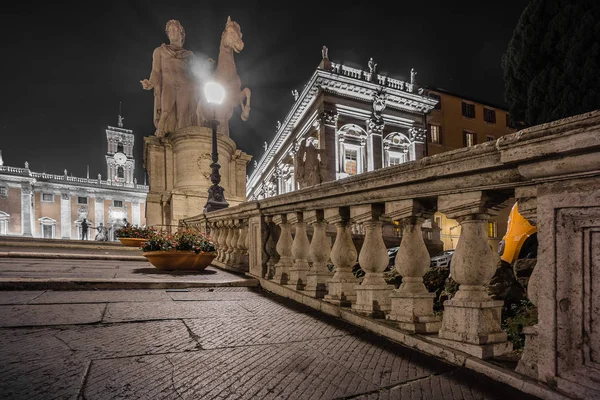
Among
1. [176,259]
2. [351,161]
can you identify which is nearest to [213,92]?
[176,259]

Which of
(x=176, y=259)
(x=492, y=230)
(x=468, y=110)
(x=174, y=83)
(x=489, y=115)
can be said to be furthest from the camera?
(x=489, y=115)

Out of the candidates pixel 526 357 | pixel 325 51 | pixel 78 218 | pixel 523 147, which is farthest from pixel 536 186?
pixel 78 218

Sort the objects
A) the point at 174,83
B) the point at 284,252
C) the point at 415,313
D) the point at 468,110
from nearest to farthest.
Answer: the point at 415,313
the point at 284,252
the point at 174,83
the point at 468,110

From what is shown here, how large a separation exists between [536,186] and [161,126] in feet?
58.8

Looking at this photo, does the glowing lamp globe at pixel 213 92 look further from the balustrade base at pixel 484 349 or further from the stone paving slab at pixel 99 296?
the balustrade base at pixel 484 349

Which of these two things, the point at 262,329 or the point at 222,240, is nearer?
the point at 262,329

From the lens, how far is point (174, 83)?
→ 17203 mm

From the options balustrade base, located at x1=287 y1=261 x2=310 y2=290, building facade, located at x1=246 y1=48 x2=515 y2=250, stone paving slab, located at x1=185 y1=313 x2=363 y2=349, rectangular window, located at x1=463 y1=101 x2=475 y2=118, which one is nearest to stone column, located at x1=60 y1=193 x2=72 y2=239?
building facade, located at x1=246 y1=48 x2=515 y2=250

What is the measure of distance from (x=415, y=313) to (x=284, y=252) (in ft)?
7.43

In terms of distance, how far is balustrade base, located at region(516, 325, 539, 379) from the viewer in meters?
1.63

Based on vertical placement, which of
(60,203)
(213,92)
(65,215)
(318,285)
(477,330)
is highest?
(213,92)

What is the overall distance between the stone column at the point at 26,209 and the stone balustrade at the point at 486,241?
7070cm

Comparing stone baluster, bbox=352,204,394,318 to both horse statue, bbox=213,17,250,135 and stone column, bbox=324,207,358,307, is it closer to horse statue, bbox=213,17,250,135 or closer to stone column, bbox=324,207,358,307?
stone column, bbox=324,207,358,307

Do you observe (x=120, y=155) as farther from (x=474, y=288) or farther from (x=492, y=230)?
(x=474, y=288)
